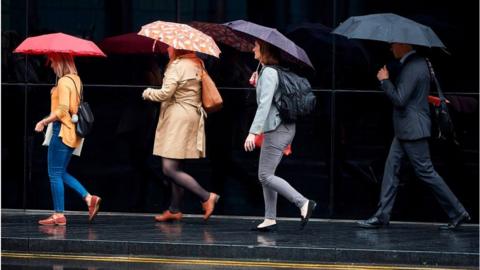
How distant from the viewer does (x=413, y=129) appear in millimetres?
10797

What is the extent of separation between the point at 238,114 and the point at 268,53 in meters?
1.64

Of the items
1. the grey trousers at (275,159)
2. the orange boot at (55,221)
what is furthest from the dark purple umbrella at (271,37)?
the orange boot at (55,221)

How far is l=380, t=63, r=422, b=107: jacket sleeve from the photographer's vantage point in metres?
10.7

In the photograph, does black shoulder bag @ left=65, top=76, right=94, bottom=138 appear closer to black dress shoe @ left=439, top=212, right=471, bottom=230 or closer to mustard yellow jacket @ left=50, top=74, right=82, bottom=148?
mustard yellow jacket @ left=50, top=74, right=82, bottom=148

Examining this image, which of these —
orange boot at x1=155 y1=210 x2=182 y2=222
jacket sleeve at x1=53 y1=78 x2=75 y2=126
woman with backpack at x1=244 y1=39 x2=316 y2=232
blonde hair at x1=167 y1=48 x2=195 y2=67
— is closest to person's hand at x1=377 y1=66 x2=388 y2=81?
woman with backpack at x1=244 y1=39 x2=316 y2=232

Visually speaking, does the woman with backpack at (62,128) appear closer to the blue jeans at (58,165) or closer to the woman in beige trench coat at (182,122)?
the blue jeans at (58,165)

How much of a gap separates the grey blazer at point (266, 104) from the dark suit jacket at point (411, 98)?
109 centimetres

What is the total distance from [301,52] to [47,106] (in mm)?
3168

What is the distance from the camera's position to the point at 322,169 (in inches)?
470

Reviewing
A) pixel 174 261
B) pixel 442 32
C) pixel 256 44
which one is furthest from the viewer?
pixel 442 32

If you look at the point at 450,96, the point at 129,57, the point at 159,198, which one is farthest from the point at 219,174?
the point at 450,96

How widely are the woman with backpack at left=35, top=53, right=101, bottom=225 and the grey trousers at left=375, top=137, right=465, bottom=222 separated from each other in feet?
9.01

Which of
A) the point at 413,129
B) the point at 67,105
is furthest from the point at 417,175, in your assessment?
the point at 67,105

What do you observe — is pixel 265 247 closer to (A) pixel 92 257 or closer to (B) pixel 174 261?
(B) pixel 174 261
